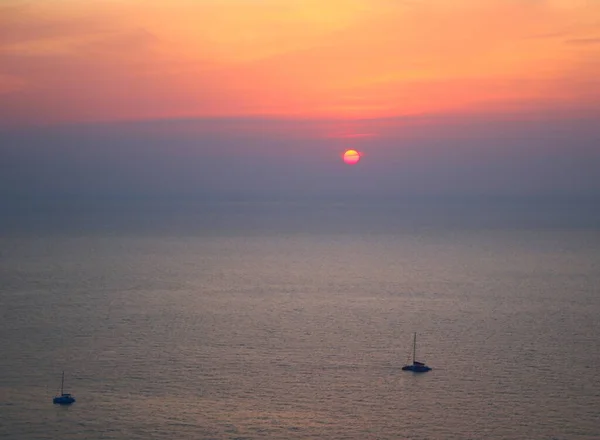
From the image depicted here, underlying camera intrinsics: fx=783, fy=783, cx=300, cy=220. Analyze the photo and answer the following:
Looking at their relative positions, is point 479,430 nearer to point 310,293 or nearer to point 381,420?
point 381,420

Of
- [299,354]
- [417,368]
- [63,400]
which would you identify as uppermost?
[299,354]

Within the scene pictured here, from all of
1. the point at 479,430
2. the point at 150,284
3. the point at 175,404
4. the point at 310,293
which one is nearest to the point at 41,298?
the point at 150,284

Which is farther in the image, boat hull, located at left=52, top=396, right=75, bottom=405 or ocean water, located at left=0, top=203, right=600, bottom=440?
boat hull, located at left=52, top=396, right=75, bottom=405

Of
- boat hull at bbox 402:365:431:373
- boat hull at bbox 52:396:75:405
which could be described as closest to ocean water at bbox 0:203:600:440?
boat hull at bbox 52:396:75:405

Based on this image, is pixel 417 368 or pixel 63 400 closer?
pixel 63 400

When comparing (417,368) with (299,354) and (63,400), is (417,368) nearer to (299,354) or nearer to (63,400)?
(299,354)

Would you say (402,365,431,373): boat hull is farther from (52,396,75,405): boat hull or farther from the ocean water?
(52,396,75,405): boat hull

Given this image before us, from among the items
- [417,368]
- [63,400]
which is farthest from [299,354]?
[63,400]

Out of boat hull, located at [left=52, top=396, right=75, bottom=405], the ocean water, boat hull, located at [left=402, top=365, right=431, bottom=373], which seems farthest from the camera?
boat hull, located at [left=402, top=365, right=431, bottom=373]

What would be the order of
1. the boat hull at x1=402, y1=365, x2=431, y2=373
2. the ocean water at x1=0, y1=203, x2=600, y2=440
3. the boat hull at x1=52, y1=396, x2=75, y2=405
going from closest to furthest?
the ocean water at x1=0, y1=203, x2=600, y2=440
the boat hull at x1=52, y1=396, x2=75, y2=405
the boat hull at x1=402, y1=365, x2=431, y2=373
